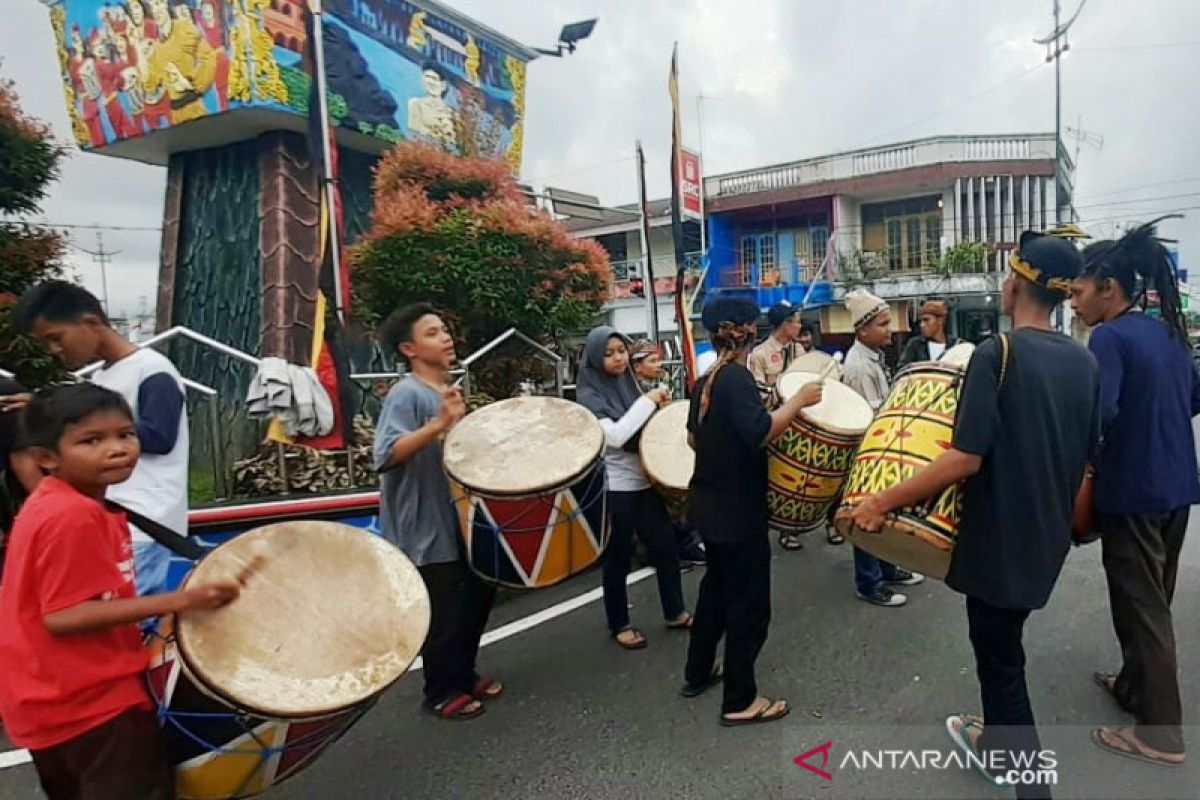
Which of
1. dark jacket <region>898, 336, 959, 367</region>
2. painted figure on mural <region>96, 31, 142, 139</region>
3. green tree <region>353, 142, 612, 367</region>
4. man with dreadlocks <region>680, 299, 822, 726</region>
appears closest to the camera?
man with dreadlocks <region>680, 299, 822, 726</region>

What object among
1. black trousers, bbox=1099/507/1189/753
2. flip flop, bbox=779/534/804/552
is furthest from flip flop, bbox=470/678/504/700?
flip flop, bbox=779/534/804/552

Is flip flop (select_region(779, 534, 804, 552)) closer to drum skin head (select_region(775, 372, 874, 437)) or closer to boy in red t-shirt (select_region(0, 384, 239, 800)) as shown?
drum skin head (select_region(775, 372, 874, 437))

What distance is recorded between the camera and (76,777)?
181 centimetres

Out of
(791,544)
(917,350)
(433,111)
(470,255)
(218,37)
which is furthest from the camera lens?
(433,111)

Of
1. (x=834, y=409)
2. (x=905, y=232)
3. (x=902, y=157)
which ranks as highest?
(x=902, y=157)

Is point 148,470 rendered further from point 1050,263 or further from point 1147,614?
point 1147,614

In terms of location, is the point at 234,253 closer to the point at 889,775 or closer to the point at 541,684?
the point at 541,684

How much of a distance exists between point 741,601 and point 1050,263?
1.54m

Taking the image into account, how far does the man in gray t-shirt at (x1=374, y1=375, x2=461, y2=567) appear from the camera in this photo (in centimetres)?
299

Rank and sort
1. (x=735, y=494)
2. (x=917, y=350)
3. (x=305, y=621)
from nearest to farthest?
1. (x=305, y=621)
2. (x=735, y=494)
3. (x=917, y=350)

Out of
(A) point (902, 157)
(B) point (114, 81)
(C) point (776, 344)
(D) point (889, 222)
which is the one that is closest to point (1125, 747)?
(C) point (776, 344)

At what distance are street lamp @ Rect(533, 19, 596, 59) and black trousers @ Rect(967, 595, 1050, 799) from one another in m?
11.1

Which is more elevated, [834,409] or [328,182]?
[328,182]

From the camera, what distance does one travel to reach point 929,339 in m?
5.07
